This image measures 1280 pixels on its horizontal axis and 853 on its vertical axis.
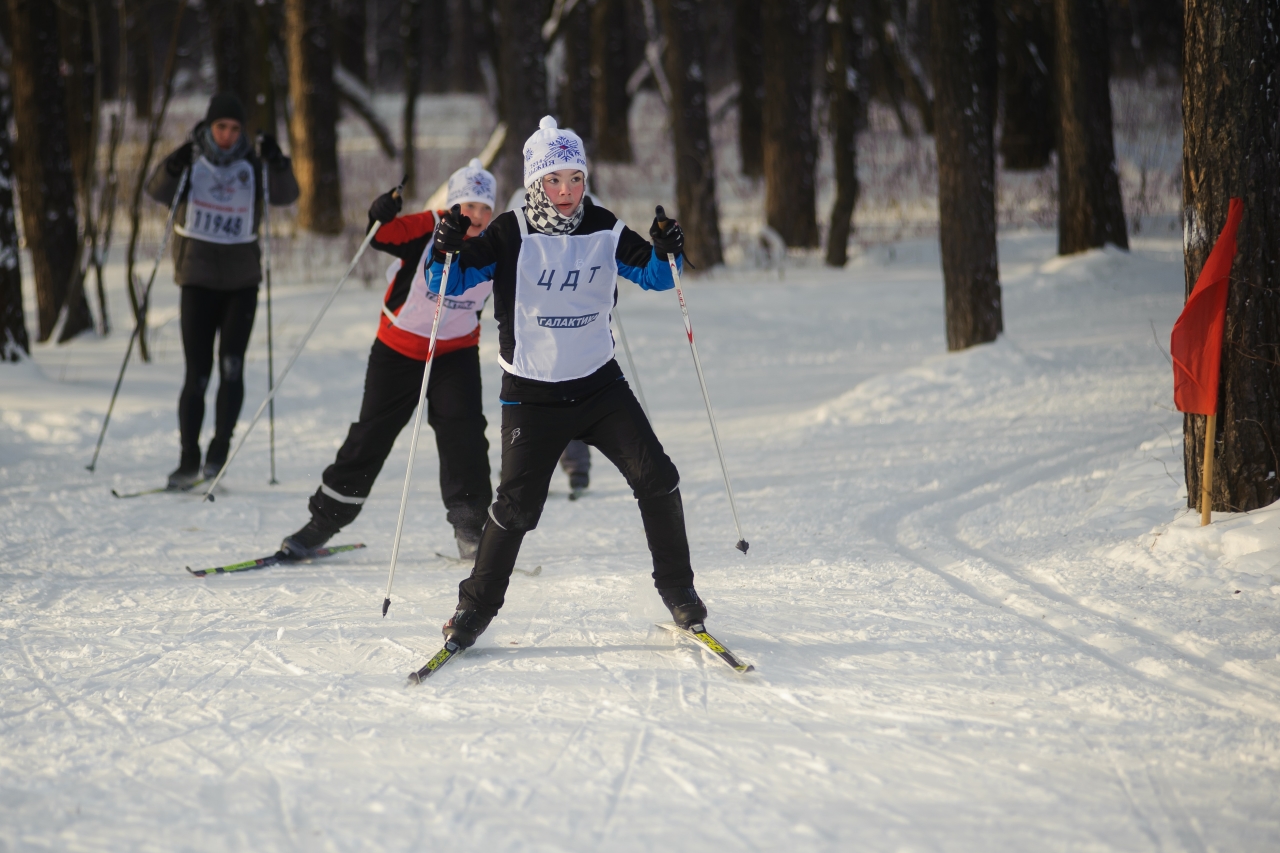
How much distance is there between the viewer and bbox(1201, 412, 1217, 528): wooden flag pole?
486 centimetres

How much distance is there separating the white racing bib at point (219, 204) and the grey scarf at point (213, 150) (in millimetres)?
37

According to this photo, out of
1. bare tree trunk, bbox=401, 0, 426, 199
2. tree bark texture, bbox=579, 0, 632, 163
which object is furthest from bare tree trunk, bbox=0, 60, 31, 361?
tree bark texture, bbox=579, 0, 632, 163

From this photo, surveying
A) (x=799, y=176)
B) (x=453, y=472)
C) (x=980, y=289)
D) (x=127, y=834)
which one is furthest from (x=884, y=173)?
(x=127, y=834)

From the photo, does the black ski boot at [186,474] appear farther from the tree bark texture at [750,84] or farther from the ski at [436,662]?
the tree bark texture at [750,84]

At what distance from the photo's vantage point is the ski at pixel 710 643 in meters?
3.86

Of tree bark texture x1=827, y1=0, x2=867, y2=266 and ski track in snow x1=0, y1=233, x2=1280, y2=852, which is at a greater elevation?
tree bark texture x1=827, y1=0, x2=867, y2=266

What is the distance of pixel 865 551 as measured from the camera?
5.38m

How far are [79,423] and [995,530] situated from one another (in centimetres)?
647

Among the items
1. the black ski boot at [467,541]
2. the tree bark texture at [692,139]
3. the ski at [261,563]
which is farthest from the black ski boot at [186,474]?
the tree bark texture at [692,139]

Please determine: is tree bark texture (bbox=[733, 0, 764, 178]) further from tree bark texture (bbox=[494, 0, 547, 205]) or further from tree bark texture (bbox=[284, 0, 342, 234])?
tree bark texture (bbox=[494, 0, 547, 205])

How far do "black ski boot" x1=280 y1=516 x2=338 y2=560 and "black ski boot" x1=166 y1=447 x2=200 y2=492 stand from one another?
175 centimetres

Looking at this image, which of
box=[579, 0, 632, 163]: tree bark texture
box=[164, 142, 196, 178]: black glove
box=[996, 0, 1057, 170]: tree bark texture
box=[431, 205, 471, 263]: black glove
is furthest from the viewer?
box=[579, 0, 632, 163]: tree bark texture

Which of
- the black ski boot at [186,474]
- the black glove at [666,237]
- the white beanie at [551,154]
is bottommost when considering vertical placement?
the black ski boot at [186,474]

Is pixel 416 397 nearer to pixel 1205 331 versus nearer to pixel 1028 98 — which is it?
pixel 1205 331
